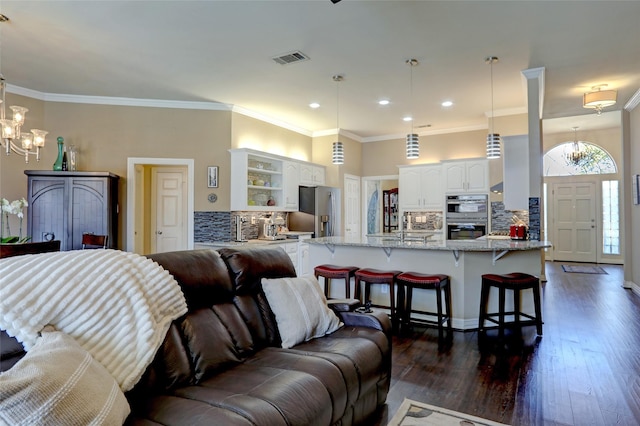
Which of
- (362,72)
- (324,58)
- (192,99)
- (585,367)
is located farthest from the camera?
(192,99)

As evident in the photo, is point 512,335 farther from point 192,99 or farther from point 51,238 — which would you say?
point 51,238

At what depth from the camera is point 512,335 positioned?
12.4 feet

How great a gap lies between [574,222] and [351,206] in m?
5.70

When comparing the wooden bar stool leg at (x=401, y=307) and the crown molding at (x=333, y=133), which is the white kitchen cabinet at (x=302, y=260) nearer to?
the crown molding at (x=333, y=133)

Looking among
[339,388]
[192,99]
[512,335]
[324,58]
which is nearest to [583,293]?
[512,335]

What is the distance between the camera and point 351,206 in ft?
27.3

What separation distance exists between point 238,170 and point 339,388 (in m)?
4.58

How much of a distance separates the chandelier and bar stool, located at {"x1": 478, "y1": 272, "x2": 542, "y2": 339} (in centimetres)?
639

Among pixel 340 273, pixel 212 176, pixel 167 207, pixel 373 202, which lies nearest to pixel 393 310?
pixel 340 273

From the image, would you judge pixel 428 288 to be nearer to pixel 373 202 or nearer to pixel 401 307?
pixel 401 307

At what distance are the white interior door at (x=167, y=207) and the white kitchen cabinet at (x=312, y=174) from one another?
218cm

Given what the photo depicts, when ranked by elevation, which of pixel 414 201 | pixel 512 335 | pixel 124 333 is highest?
pixel 414 201

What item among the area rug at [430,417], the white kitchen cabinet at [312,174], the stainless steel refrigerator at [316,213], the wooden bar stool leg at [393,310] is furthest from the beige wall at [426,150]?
the area rug at [430,417]

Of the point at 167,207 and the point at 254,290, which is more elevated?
the point at 167,207
